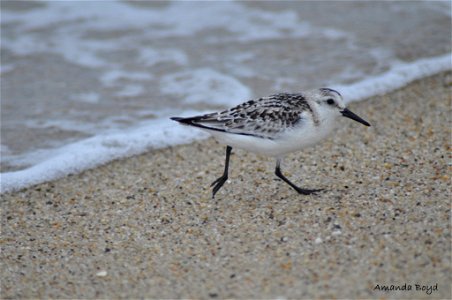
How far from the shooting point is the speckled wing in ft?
16.0

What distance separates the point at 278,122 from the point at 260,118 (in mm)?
133

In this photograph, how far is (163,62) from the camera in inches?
339

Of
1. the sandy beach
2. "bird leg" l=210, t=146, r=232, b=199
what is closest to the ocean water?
the sandy beach

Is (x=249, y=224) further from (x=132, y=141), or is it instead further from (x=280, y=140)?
(x=132, y=141)

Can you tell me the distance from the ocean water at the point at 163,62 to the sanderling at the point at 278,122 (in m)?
1.73

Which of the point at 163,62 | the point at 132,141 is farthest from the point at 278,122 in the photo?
the point at 163,62

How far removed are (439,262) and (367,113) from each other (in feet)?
10.6

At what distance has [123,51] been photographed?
9070 millimetres

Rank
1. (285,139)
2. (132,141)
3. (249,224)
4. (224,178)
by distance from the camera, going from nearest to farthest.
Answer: (249,224), (285,139), (224,178), (132,141)

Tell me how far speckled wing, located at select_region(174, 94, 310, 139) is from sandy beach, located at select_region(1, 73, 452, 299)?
563 millimetres

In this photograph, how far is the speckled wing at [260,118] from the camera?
16.0 feet

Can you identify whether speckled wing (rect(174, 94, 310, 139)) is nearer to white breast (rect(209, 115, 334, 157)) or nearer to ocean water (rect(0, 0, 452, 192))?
white breast (rect(209, 115, 334, 157))

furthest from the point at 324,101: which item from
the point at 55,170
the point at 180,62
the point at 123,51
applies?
the point at 123,51

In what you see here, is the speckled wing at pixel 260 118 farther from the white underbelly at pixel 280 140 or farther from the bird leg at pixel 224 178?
the bird leg at pixel 224 178
